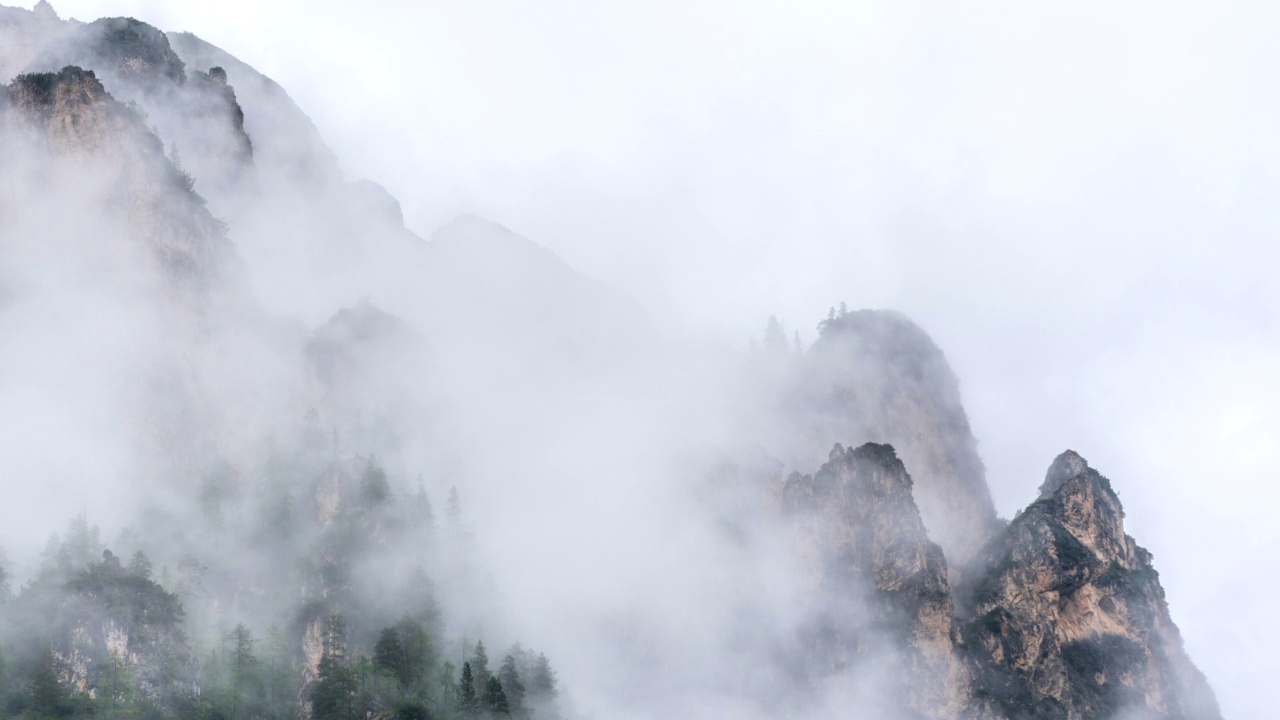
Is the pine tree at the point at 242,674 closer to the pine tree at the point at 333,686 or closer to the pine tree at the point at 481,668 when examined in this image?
the pine tree at the point at 333,686

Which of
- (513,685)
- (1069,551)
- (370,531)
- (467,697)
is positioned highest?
(370,531)

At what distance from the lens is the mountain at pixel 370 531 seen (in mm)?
136125

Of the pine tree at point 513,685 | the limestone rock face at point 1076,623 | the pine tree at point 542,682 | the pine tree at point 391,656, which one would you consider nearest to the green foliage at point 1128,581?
the limestone rock face at point 1076,623

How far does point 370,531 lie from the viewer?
15112 cm

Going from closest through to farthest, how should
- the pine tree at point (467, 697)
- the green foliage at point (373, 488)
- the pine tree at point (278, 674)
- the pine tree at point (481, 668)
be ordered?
the pine tree at point (278, 674), the pine tree at point (467, 697), the pine tree at point (481, 668), the green foliage at point (373, 488)

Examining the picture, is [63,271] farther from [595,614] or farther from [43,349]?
[595,614]

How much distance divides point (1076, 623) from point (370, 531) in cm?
8030

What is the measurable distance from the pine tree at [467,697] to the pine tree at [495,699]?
0.95m

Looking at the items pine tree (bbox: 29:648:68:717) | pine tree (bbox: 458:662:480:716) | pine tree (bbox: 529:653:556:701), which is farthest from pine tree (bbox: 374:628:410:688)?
pine tree (bbox: 29:648:68:717)

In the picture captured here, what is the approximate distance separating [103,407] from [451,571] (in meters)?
39.3

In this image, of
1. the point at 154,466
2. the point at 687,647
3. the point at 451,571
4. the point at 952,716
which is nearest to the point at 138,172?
the point at 154,466

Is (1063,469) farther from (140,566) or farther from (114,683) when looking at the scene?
(114,683)

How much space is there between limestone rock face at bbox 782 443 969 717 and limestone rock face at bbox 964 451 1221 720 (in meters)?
5.41

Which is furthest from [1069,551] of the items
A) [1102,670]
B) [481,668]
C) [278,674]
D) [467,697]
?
[278,674]
